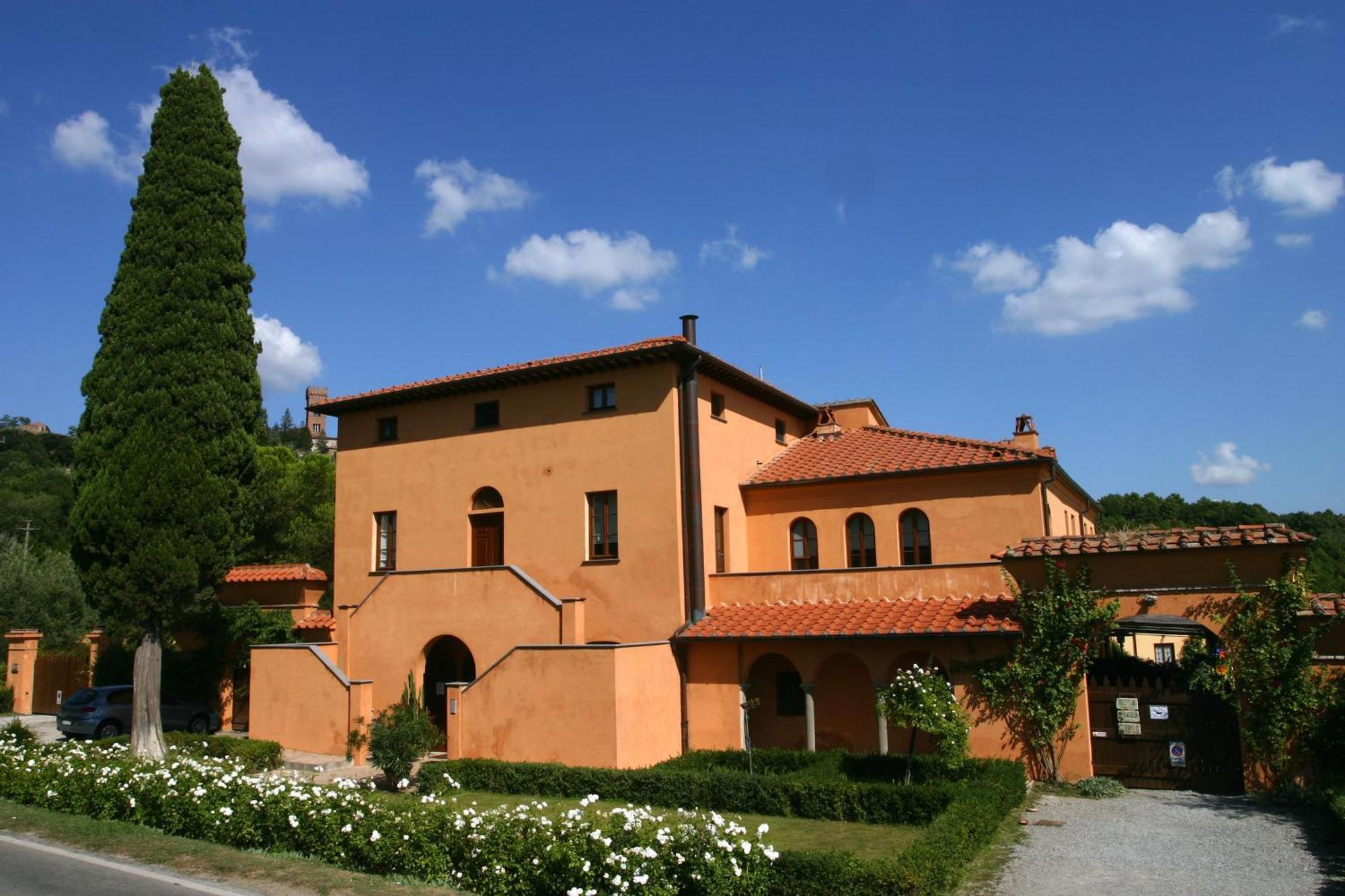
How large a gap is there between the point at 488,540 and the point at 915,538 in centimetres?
1020

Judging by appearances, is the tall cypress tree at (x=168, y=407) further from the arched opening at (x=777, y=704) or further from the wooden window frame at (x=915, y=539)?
the wooden window frame at (x=915, y=539)

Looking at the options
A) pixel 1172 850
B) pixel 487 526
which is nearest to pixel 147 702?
pixel 487 526

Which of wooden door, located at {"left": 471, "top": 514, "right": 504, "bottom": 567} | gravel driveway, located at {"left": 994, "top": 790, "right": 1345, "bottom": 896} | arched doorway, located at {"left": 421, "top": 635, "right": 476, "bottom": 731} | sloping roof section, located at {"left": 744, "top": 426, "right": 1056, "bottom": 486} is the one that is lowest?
gravel driveway, located at {"left": 994, "top": 790, "right": 1345, "bottom": 896}

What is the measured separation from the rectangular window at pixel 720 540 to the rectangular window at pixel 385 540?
842 centimetres

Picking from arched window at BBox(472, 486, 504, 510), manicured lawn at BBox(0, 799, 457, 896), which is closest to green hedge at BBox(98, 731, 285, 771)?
manicured lawn at BBox(0, 799, 457, 896)

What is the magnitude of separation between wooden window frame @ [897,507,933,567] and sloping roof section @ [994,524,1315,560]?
Answer: 4.27 meters

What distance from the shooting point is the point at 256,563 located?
41.3m

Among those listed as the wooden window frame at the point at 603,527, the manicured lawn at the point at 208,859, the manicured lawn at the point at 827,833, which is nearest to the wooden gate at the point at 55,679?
the manicured lawn at the point at 208,859

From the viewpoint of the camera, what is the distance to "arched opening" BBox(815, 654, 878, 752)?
19641 mm

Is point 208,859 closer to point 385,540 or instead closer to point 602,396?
point 602,396

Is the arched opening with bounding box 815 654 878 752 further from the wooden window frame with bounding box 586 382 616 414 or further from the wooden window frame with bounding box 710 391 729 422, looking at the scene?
the wooden window frame with bounding box 586 382 616 414

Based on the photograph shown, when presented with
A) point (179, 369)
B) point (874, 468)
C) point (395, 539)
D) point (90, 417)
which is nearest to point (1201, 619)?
point (874, 468)

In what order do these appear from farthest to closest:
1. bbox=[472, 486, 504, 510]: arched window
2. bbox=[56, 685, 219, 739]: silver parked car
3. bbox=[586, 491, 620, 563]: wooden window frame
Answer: bbox=[56, 685, 219, 739]: silver parked car, bbox=[472, 486, 504, 510]: arched window, bbox=[586, 491, 620, 563]: wooden window frame

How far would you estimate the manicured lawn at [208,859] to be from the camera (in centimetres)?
1011
